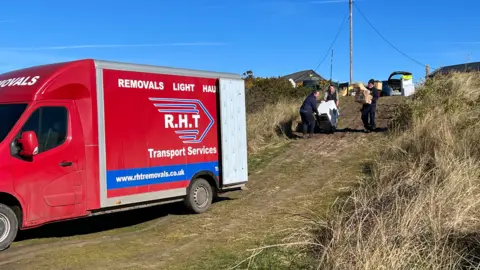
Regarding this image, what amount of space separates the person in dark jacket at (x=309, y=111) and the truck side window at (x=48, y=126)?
10205 millimetres

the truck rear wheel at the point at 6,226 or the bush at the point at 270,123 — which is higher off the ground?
the bush at the point at 270,123

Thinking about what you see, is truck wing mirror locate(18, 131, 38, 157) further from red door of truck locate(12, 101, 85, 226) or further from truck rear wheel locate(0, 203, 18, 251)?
truck rear wheel locate(0, 203, 18, 251)

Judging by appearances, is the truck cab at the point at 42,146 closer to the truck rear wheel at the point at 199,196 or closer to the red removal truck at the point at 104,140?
the red removal truck at the point at 104,140

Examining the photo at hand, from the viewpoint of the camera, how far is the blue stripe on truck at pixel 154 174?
8.12 metres

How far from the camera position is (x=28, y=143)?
690cm

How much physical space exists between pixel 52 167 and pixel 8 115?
1001mm

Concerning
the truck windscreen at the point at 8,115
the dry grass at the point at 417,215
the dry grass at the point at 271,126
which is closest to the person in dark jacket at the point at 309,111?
the dry grass at the point at 271,126

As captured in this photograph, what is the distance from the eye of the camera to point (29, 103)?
730 cm

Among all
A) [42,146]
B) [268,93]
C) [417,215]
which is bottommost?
[417,215]

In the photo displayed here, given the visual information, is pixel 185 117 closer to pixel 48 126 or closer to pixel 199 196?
pixel 199 196

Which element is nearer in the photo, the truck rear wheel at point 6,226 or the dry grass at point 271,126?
the truck rear wheel at point 6,226

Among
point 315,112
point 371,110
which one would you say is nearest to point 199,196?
point 315,112

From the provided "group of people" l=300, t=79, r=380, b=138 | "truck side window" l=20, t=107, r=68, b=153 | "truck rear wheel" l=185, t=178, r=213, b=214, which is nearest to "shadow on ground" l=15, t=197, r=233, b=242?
"truck rear wheel" l=185, t=178, r=213, b=214

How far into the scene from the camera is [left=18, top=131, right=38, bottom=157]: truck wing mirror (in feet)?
22.6
